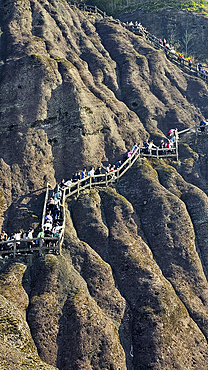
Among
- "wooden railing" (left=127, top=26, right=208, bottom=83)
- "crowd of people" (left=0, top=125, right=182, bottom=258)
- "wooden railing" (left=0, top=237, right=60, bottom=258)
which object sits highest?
"wooden railing" (left=127, top=26, right=208, bottom=83)

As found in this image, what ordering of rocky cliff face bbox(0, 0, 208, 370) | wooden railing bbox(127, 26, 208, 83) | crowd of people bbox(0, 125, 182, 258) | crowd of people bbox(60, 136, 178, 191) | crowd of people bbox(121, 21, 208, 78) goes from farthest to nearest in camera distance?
1. crowd of people bbox(121, 21, 208, 78)
2. wooden railing bbox(127, 26, 208, 83)
3. crowd of people bbox(60, 136, 178, 191)
4. crowd of people bbox(0, 125, 182, 258)
5. rocky cliff face bbox(0, 0, 208, 370)

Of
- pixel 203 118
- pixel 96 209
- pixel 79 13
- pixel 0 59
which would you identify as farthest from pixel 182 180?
pixel 79 13

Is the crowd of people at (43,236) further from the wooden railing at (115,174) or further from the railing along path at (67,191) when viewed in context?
the wooden railing at (115,174)

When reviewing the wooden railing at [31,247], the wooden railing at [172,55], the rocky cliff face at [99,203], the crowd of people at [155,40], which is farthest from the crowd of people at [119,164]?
the crowd of people at [155,40]

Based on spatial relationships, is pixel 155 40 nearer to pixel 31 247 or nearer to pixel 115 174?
pixel 115 174

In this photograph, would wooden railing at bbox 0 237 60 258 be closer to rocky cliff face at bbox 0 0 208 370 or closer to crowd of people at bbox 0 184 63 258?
crowd of people at bbox 0 184 63 258

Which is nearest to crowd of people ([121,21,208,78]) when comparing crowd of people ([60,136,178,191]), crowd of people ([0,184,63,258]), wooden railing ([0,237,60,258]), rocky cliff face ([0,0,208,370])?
rocky cliff face ([0,0,208,370])

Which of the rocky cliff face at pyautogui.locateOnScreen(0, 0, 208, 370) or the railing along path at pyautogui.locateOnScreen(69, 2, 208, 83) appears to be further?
the railing along path at pyautogui.locateOnScreen(69, 2, 208, 83)

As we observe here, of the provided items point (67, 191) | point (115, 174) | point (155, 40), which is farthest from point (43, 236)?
point (155, 40)
